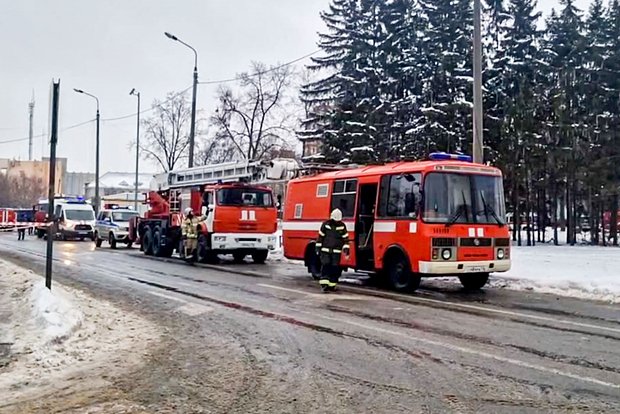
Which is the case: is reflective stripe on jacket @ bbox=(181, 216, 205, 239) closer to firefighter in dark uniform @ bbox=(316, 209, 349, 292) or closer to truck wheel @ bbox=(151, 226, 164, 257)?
truck wheel @ bbox=(151, 226, 164, 257)

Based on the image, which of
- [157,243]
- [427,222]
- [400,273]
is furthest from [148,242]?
[427,222]

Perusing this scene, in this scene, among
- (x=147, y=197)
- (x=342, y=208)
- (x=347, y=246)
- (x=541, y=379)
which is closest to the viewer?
(x=541, y=379)

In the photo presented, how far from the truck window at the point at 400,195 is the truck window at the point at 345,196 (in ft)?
3.67

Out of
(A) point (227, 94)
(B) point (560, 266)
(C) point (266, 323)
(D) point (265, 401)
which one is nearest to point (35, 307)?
(C) point (266, 323)

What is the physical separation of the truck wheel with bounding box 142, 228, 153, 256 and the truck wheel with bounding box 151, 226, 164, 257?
0.29m

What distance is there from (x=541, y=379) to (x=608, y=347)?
78.4 inches

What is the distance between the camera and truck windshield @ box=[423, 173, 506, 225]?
42.8 feet

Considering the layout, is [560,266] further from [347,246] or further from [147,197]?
[147,197]

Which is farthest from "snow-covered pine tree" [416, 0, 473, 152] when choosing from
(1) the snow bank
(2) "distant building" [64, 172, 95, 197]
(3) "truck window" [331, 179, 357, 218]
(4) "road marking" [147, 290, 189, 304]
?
(2) "distant building" [64, 172, 95, 197]

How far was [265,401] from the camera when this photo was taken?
18.0 ft

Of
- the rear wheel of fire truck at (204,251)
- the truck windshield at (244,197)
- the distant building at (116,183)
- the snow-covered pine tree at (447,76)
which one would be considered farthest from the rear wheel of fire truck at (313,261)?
the distant building at (116,183)

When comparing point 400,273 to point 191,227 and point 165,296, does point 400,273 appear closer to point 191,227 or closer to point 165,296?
point 165,296

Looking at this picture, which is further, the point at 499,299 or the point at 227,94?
the point at 227,94

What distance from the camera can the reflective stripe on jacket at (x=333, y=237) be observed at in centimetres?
1375
